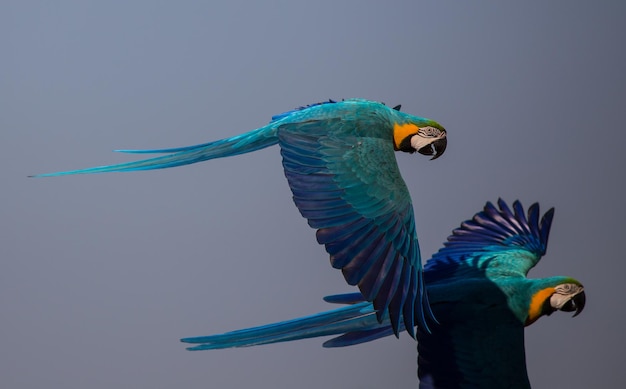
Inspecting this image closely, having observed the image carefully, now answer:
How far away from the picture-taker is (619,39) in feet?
7.61

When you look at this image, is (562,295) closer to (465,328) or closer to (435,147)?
(465,328)

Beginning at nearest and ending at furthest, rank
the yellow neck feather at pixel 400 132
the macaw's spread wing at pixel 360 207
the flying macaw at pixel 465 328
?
1. the macaw's spread wing at pixel 360 207
2. the flying macaw at pixel 465 328
3. the yellow neck feather at pixel 400 132

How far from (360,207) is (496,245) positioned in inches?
18.3

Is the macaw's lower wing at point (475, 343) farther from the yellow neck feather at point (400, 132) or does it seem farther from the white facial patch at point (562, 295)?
the yellow neck feather at point (400, 132)

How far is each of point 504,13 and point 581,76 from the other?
0.87ft

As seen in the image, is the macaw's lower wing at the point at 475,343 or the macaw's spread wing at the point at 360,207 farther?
the macaw's lower wing at the point at 475,343

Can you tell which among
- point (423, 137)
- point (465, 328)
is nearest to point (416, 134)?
point (423, 137)

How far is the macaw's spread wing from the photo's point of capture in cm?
117

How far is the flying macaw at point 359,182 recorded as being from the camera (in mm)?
1172

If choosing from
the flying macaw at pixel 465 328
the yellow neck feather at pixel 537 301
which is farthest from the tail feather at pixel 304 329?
the yellow neck feather at pixel 537 301

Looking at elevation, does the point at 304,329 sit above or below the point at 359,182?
below

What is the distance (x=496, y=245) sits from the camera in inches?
64.1

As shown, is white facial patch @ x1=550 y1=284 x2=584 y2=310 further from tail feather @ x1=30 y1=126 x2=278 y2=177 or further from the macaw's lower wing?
tail feather @ x1=30 y1=126 x2=278 y2=177

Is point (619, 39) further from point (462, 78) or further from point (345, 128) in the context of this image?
point (345, 128)
